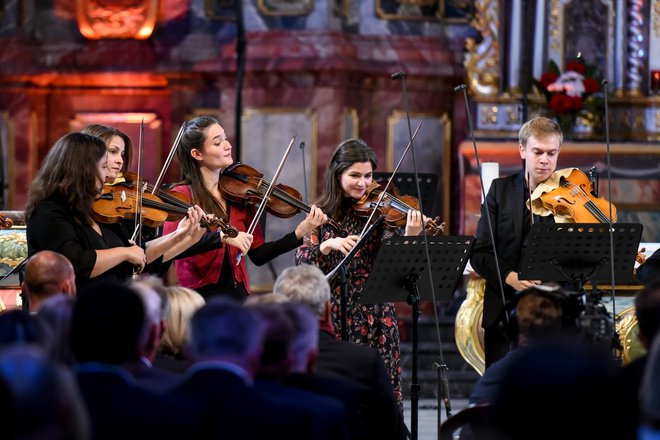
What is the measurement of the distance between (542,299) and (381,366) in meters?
0.66

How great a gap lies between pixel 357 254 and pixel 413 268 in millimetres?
631

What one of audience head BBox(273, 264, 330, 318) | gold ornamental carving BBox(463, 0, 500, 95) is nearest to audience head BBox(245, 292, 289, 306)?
audience head BBox(273, 264, 330, 318)

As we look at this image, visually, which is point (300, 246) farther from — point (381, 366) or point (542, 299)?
point (542, 299)

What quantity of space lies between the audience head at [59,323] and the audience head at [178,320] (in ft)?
1.57

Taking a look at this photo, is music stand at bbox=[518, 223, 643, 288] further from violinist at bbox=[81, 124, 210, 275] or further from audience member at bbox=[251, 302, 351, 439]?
audience member at bbox=[251, 302, 351, 439]

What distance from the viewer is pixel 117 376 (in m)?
2.97

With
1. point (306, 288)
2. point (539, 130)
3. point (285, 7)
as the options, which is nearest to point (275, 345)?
point (306, 288)

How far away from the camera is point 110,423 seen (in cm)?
289

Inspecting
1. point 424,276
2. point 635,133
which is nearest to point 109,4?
point 635,133

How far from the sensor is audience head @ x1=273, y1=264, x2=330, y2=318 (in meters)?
4.12

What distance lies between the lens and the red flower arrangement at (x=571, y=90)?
9102 mm

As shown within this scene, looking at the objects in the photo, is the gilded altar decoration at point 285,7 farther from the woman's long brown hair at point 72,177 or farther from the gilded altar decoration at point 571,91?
the woman's long brown hair at point 72,177

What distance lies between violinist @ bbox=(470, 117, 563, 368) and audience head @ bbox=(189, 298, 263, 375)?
10.1ft

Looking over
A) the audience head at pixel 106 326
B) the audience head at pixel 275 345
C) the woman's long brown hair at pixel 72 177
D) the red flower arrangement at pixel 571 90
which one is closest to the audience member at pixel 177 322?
the audience head at pixel 275 345
